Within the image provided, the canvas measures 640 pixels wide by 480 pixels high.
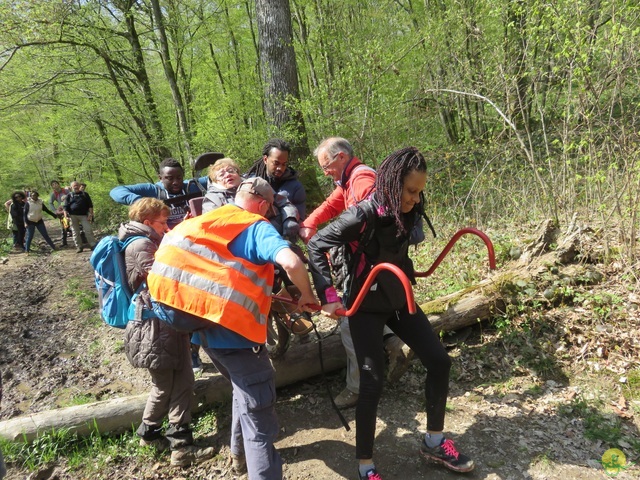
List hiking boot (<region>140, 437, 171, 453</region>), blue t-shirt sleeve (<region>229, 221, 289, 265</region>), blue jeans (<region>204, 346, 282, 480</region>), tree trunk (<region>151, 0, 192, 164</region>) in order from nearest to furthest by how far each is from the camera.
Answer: blue t-shirt sleeve (<region>229, 221, 289, 265</region>) → blue jeans (<region>204, 346, 282, 480</region>) → hiking boot (<region>140, 437, 171, 453</region>) → tree trunk (<region>151, 0, 192, 164</region>)

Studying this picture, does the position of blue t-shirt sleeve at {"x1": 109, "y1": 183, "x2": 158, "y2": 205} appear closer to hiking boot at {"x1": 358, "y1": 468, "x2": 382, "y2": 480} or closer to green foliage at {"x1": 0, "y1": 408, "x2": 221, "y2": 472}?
green foliage at {"x1": 0, "y1": 408, "x2": 221, "y2": 472}

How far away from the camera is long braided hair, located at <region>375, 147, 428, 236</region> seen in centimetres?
235

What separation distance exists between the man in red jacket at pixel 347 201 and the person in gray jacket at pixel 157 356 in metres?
1.22

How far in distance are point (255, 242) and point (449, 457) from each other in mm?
1982

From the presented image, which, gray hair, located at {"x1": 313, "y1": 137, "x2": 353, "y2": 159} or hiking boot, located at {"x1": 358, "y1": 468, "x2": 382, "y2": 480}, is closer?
hiking boot, located at {"x1": 358, "y1": 468, "x2": 382, "y2": 480}

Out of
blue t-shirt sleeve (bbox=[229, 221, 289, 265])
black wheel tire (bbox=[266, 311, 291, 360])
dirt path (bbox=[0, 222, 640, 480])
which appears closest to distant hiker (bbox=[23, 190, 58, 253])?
dirt path (bbox=[0, 222, 640, 480])

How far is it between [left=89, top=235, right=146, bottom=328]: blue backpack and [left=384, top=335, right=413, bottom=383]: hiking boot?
219 centimetres

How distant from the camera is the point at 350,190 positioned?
2969mm

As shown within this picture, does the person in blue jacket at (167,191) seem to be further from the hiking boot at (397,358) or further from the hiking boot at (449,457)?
the hiking boot at (449,457)

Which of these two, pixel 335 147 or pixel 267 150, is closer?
pixel 335 147

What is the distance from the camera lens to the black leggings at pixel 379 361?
251cm

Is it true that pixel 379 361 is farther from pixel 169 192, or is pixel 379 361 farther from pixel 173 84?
pixel 173 84

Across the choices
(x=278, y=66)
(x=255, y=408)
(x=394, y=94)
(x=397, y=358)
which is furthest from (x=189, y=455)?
(x=394, y=94)

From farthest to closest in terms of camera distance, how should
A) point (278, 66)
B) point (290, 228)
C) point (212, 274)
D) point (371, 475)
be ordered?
point (278, 66) → point (290, 228) → point (371, 475) → point (212, 274)
